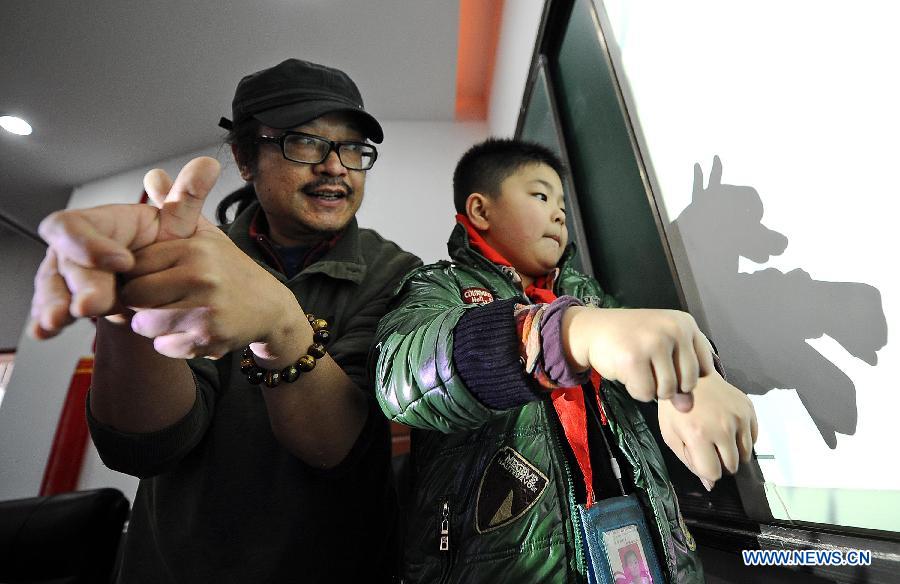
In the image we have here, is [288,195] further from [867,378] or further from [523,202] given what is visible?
[867,378]

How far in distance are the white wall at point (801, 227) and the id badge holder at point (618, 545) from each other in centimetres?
23

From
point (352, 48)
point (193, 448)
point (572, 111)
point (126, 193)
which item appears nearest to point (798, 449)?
point (193, 448)

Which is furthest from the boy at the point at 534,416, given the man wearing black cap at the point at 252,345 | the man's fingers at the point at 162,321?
the man's fingers at the point at 162,321

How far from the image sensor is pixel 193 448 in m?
0.65

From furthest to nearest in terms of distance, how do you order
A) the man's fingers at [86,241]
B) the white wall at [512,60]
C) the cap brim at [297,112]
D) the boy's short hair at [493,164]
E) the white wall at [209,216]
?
the white wall at [209,216]
the white wall at [512,60]
the boy's short hair at [493,164]
the cap brim at [297,112]
the man's fingers at [86,241]

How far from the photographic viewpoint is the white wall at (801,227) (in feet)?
1.44

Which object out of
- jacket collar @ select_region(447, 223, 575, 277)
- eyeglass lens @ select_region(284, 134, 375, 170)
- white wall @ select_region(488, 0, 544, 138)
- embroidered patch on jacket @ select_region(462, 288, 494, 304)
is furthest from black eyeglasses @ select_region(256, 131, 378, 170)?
white wall @ select_region(488, 0, 544, 138)

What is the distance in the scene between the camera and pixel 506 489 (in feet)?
1.73

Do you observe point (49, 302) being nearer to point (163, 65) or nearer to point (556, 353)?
point (556, 353)

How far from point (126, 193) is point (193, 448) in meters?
2.82

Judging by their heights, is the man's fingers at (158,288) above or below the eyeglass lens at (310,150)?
below

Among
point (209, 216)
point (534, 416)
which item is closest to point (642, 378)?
point (534, 416)

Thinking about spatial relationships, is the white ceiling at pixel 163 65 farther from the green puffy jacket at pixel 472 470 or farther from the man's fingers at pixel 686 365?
the man's fingers at pixel 686 365

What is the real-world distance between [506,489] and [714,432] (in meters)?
0.27
